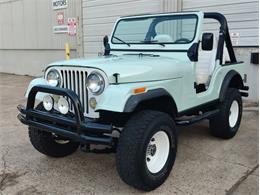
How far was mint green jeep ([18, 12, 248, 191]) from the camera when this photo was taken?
3012 millimetres

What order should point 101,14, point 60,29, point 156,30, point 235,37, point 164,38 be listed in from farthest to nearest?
point 60,29 → point 101,14 → point 235,37 → point 156,30 → point 164,38

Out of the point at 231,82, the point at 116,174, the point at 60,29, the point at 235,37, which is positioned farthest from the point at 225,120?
the point at 60,29

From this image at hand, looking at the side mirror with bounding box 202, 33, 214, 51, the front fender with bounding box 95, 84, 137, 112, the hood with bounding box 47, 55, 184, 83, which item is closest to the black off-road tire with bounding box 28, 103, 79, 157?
the hood with bounding box 47, 55, 184, 83

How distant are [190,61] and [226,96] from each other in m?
0.97

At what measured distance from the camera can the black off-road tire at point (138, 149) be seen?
9.75ft

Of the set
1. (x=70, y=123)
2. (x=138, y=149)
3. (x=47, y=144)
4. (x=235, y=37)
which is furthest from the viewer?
(x=235, y=37)

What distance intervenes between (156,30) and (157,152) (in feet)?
6.08

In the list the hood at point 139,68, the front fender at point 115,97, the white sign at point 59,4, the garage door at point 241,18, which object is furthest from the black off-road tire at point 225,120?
the white sign at point 59,4

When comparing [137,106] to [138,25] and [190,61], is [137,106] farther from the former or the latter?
[138,25]

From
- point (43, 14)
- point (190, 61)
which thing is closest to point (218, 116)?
point (190, 61)

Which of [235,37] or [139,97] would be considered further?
[235,37]

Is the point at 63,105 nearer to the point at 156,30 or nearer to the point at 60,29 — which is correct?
the point at 156,30

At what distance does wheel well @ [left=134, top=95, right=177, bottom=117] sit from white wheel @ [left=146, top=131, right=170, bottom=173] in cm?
31

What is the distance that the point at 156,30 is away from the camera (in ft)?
14.9
